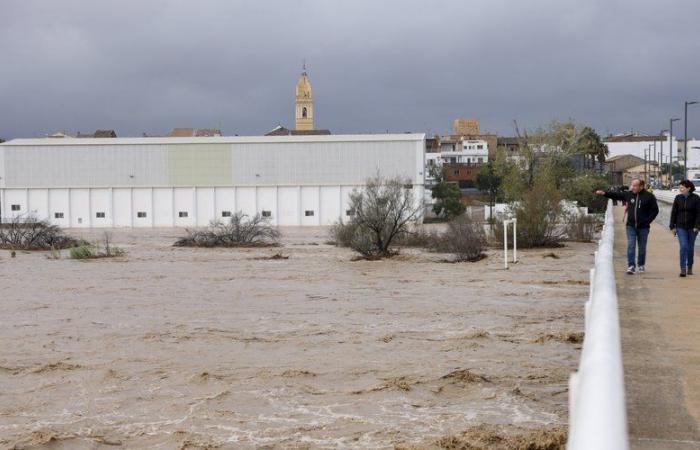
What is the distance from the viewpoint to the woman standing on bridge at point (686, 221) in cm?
1602

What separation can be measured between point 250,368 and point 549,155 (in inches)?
1999

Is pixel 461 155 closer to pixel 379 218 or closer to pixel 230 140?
pixel 230 140

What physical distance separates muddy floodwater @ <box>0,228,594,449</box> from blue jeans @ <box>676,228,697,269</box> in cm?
220

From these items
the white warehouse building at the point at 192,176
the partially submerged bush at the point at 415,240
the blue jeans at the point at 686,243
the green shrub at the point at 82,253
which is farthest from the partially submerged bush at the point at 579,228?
the white warehouse building at the point at 192,176

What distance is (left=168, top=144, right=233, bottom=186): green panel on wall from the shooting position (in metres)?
82.6

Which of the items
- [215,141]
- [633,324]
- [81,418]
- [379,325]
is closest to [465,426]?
[633,324]

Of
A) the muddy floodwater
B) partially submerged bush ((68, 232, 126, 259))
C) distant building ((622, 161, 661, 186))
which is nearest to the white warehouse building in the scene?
partially submerged bush ((68, 232, 126, 259))

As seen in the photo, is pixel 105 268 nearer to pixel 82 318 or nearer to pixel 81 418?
pixel 82 318

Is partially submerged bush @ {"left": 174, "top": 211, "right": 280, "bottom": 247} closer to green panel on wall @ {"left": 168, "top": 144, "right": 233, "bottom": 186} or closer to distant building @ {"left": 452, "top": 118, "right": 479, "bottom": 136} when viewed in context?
green panel on wall @ {"left": 168, "top": 144, "right": 233, "bottom": 186}

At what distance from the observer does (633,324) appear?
11352 mm

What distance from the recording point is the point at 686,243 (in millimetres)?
16078

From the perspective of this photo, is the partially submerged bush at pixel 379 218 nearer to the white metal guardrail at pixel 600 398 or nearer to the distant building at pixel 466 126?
the white metal guardrail at pixel 600 398

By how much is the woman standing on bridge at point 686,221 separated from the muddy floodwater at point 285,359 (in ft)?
7.36

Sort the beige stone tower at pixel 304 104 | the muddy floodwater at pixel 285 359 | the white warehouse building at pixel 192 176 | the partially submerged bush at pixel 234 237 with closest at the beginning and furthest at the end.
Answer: the muddy floodwater at pixel 285 359 → the partially submerged bush at pixel 234 237 → the white warehouse building at pixel 192 176 → the beige stone tower at pixel 304 104
